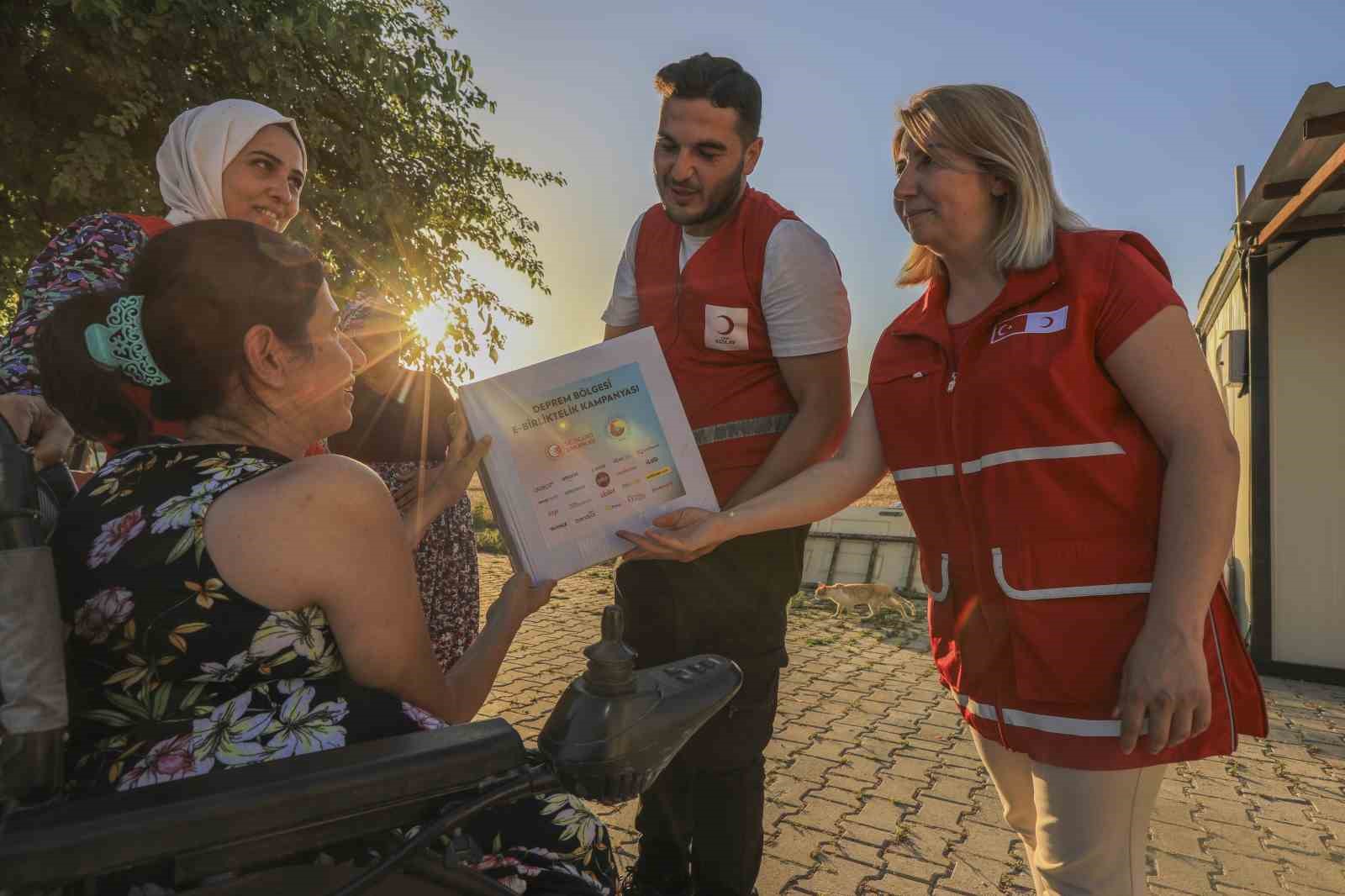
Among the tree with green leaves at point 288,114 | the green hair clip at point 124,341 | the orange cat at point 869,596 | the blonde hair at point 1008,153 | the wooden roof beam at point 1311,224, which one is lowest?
the orange cat at point 869,596

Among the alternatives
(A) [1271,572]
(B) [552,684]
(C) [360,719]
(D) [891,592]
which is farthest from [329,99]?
(A) [1271,572]

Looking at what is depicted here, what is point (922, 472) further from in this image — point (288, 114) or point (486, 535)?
point (486, 535)

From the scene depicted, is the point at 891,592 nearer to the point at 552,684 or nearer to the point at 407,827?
the point at 552,684

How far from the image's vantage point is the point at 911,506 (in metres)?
1.91

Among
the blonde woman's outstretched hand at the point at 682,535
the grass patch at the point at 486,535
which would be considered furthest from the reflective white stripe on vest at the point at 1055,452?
the grass patch at the point at 486,535

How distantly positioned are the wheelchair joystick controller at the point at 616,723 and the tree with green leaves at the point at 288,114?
21.2 feet

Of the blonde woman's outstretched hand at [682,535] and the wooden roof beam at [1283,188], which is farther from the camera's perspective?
the wooden roof beam at [1283,188]

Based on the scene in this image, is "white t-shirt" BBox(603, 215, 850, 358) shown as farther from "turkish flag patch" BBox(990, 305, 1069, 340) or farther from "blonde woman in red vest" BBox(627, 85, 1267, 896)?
"turkish flag patch" BBox(990, 305, 1069, 340)

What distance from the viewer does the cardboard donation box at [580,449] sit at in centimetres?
202

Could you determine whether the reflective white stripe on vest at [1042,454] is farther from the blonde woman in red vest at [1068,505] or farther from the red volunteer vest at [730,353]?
the red volunteer vest at [730,353]

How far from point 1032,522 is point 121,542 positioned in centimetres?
152

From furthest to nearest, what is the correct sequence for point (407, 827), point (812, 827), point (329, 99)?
point (329, 99)
point (812, 827)
point (407, 827)

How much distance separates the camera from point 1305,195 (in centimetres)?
516

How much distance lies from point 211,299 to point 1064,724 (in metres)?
1.68
